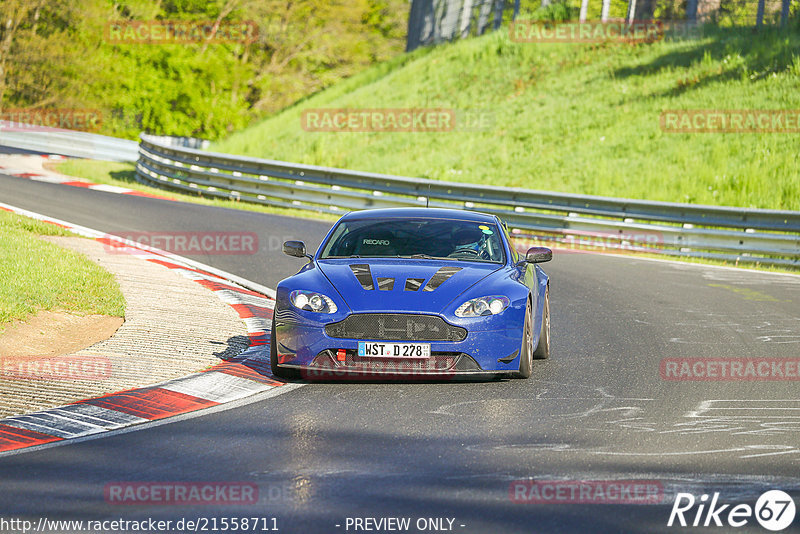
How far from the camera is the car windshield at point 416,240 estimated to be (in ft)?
30.4

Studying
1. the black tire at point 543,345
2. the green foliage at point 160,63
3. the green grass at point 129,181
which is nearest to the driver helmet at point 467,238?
the black tire at point 543,345

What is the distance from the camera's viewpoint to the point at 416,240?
9438 mm

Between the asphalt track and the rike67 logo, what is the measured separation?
53 mm

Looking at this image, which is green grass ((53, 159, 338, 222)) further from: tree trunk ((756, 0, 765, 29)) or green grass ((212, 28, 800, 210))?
tree trunk ((756, 0, 765, 29))

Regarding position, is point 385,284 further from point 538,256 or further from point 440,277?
point 538,256

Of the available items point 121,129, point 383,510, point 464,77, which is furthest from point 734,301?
point 121,129

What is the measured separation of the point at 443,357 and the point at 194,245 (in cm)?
1005

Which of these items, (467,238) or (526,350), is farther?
(467,238)

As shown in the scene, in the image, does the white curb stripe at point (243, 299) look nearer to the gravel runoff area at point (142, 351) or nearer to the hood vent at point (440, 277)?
the gravel runoff area at point (142, 351)

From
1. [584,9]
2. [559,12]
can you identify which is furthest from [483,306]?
[559,12]

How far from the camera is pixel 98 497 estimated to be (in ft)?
17.2

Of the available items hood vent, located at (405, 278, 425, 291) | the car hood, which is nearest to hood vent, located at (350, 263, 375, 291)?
the car hood

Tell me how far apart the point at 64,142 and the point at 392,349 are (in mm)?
35559

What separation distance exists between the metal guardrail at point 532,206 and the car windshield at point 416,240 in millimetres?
10796
